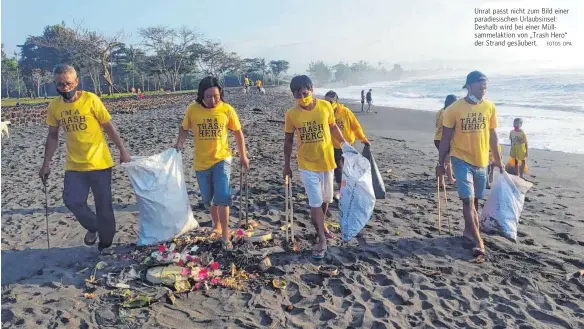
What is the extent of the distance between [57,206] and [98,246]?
1.94 meters

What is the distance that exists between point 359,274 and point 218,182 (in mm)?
1514

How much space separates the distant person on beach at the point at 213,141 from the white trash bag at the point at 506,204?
8.69 feet

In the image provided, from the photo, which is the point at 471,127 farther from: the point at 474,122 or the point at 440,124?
the point at 440,124

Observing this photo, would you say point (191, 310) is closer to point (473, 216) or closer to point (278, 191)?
point (473, 216)

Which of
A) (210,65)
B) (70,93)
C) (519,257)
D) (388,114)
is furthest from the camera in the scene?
(210,65)

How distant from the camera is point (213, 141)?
384 cm

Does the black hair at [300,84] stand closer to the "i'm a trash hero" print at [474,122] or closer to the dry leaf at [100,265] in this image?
the "i'm a trash hero" print at [474,122]

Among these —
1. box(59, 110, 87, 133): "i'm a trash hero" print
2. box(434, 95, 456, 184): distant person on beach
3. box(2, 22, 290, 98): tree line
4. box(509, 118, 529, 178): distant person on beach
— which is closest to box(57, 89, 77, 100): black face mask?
box(59, 110, 87, 133): "i'm a trash hero" print

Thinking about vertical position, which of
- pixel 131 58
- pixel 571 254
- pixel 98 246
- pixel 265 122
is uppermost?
pixel 131 58

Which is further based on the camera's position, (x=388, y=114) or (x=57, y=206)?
(x=388, y=114)

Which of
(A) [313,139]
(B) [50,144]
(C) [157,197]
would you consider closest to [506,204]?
(A) [313,139]

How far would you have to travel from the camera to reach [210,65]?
5775 centimetres

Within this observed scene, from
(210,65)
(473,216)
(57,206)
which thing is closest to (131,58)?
(210,65)

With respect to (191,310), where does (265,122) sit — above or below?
above
